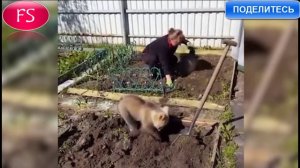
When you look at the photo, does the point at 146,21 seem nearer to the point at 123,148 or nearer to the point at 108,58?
the point at 108,58

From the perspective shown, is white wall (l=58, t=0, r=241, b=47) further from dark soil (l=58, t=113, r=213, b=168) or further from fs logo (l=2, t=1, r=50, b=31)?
fs logo (l=2, t=1, r=50, b=31)

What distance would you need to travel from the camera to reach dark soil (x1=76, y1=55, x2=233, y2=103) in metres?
4.37

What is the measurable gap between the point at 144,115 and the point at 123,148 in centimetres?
35

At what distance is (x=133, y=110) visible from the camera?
3365 millimetres

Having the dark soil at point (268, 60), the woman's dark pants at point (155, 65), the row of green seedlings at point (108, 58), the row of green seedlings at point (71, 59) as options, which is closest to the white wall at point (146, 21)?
the row of green seedlings at point (108, 58)

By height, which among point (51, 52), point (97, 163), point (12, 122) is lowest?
point (97, 163)

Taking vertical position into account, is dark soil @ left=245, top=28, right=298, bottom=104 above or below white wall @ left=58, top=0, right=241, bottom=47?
above

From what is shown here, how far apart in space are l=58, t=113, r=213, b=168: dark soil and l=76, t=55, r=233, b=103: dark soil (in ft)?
2.84

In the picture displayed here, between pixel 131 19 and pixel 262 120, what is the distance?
17.5ft

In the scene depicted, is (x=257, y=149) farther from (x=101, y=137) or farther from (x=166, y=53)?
(x=166, y=53)

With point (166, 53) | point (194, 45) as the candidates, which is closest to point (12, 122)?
point (166, 53)

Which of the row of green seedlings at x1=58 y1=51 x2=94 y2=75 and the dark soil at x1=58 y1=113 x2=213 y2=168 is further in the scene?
the row of green seedlings at x1=58 y1=51 x2=94 y2=75

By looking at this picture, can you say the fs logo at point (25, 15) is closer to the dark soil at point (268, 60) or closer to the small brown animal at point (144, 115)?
the dark soil at point (268, 60)

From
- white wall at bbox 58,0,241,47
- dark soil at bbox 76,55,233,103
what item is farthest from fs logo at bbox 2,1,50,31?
white wall at bbox 58,0,241,47
